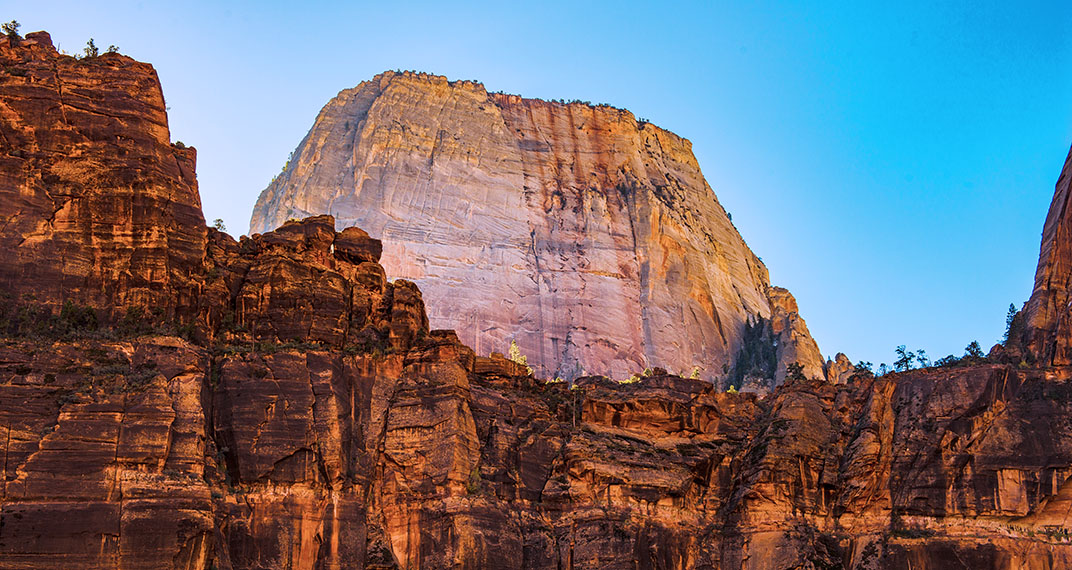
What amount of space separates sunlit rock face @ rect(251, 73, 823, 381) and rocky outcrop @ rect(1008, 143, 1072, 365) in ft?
103

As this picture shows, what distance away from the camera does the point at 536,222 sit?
5359 inches

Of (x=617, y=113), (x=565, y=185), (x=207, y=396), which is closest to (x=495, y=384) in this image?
(x=207, y=396)

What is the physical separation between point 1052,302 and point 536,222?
51984 mm

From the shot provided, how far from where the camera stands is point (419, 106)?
14400 cm

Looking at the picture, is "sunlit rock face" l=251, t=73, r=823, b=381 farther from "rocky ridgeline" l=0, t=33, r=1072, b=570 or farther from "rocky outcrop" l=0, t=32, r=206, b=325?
"rocky outcrop" l=0, t=32, r=206, b=325

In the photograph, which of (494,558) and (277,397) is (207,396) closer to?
(277,397)

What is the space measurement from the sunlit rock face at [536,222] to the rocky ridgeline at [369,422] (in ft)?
108

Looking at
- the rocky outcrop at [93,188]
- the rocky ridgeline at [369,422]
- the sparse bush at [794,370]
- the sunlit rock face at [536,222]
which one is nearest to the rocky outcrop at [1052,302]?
the rocky ridgeline at [369,422]

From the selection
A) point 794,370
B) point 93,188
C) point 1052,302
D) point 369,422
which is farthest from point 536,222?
point 93,188

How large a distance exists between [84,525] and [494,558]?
2156cm

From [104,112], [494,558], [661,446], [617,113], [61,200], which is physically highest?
[617,113]

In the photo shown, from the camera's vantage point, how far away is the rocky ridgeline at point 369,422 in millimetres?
73812

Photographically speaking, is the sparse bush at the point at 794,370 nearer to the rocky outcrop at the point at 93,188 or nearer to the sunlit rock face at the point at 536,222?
the sunlit rock face at the point at 536,222

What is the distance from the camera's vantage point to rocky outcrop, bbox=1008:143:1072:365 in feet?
303
